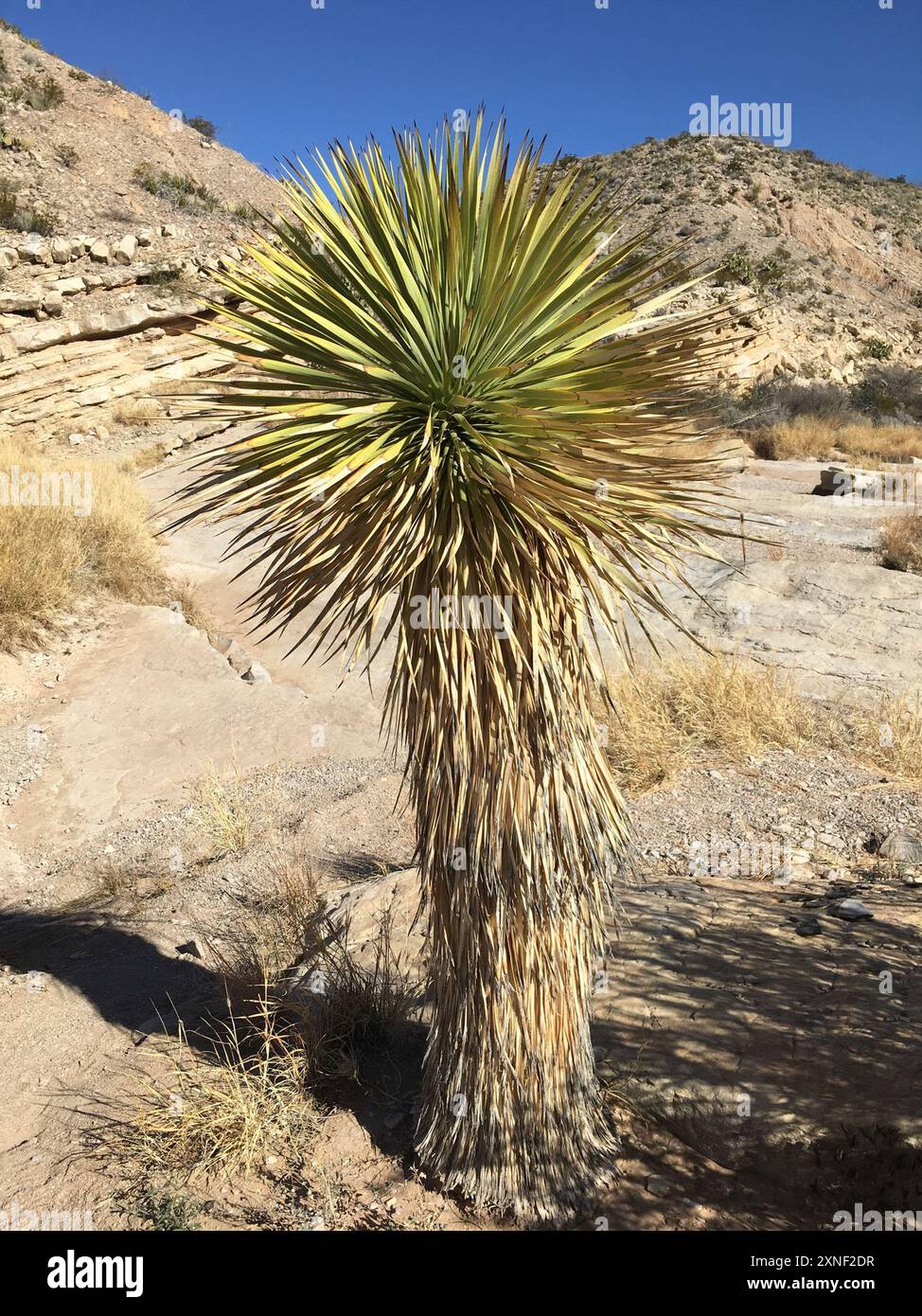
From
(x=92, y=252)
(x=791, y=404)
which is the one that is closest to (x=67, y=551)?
(x=92, y=252)

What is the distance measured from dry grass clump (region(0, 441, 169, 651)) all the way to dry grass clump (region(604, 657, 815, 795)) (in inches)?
208

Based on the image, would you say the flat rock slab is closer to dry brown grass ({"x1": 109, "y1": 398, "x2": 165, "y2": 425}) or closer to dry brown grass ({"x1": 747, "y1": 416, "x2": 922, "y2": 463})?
dry brown grass ({"x1": 109, "y1": 398, "x2": 165, "y2": 425})

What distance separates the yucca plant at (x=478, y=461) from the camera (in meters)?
2.05

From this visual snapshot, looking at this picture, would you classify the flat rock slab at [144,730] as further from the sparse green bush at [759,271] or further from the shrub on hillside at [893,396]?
the sparse green bush at [759,271]

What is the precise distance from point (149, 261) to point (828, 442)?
41.0 feet

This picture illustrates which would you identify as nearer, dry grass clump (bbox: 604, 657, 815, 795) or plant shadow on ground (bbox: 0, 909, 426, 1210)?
plant shadow on ground (bbox: 0, 909, 426, 1210)

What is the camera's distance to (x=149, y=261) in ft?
Result: 51.0

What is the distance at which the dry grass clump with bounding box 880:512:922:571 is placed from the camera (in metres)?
8.87

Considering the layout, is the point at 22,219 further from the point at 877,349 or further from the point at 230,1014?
the point at 877,349

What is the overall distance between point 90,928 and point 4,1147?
176 centimetres

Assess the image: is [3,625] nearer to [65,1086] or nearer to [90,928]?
[90,928]

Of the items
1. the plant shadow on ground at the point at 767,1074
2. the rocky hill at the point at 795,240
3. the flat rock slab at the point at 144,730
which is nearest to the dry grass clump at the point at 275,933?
the plant shadow on ground at the point at 767,1074

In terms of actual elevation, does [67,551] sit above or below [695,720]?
above

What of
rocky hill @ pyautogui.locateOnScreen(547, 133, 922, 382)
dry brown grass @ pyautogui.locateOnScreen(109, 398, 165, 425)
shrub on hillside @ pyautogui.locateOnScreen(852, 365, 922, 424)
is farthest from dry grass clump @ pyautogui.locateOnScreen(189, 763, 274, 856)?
rocky hill @ pyautogui.locateOnScreen(547, 133, 922, 382)
